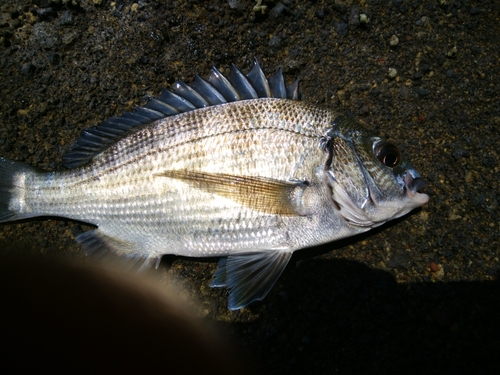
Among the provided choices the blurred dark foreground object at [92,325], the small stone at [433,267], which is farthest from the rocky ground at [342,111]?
the blurred dark foreground object at [92,325]

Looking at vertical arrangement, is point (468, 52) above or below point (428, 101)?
above

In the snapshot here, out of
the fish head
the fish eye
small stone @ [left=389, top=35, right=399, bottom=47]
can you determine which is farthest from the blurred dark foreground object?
small stone @ [left=389, top=35, right=399, bottom=47]

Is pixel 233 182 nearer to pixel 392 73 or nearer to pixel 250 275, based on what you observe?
pixel 250 275

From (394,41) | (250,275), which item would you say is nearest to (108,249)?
(250,275)

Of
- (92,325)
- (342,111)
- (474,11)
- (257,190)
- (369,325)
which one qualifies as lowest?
(92,325)

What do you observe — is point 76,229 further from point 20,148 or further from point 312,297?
point 312,297

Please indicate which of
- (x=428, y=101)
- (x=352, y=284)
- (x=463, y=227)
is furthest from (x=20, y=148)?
(x=463, y=227)
